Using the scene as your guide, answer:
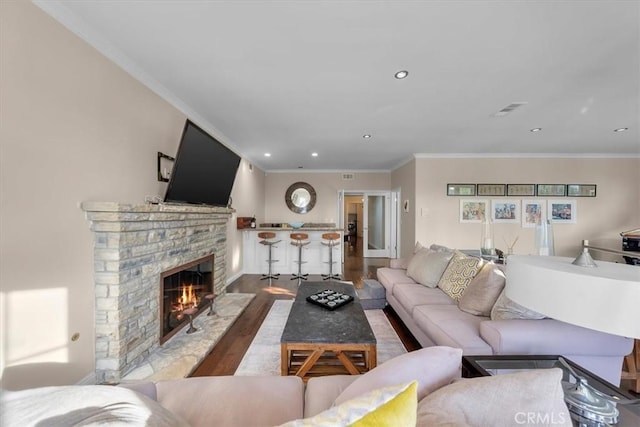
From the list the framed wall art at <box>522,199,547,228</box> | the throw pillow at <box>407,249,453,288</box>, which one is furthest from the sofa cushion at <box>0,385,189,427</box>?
the framed wall art at <box>522,199,547,228</box>

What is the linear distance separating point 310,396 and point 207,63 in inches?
95.4

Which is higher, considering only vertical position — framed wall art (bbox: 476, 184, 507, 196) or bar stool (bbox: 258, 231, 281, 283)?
framed wall art (bbox: 476, 184, 507, 196)

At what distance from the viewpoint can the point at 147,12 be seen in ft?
5.12

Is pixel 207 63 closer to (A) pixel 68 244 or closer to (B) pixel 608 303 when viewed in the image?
(A) pixel 68 244

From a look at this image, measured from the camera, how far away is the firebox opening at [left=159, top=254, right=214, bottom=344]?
8.21 feet

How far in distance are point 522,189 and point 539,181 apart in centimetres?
37

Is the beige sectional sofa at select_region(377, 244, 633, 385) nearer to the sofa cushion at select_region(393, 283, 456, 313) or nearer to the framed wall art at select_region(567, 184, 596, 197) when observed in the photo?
the sofa cushion at select_region(393, 283, 456, 313)

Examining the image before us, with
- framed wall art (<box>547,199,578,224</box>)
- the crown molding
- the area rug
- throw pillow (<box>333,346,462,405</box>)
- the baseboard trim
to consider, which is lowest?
the area rug

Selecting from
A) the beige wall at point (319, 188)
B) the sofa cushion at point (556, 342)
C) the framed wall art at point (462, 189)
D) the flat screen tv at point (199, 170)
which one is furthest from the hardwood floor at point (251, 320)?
the framed wall art at point (462, 189)

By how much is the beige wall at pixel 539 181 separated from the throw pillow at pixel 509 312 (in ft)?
11.0

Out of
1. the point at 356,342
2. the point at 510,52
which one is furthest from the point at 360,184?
the point at 356,342

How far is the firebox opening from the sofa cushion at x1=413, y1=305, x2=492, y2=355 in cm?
240

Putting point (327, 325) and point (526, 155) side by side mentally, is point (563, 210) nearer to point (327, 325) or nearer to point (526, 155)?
point (526, 155)

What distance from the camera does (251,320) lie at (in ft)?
10.2
